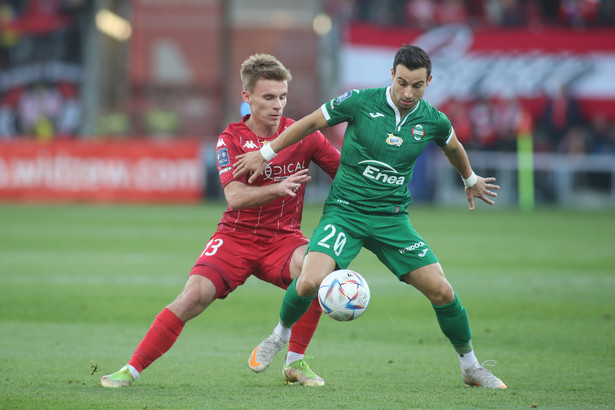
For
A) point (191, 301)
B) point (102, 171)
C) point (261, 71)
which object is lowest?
point (102, 171)

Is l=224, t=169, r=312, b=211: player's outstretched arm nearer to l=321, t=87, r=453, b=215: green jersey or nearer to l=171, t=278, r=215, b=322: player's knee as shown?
l=321, t=87, r=453, b=215: green jersey

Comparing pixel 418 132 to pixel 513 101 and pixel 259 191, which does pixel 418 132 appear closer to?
pixel 259 191

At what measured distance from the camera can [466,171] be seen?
612 centimetres

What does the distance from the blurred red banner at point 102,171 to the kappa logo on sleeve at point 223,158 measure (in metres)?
17.3

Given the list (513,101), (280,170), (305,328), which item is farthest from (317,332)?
(513,101)

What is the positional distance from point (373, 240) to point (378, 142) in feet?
2.13

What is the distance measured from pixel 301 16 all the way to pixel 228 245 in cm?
2304

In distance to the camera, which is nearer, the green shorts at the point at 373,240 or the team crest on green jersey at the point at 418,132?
the green shorts at the point at 373,240

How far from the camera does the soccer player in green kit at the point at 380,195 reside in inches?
224

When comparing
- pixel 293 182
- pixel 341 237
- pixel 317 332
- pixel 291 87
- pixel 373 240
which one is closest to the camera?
pixel 293 182

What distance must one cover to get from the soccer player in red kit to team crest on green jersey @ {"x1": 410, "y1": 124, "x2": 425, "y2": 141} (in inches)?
25.7

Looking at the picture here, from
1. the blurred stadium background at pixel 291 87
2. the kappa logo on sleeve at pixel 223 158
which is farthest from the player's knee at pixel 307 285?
the blurred stadium background at pixel 291 87

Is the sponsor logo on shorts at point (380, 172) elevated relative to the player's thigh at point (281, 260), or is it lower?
elevated

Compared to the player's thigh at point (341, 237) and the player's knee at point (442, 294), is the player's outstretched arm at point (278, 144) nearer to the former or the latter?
the player's thigh at point (341, 237)
